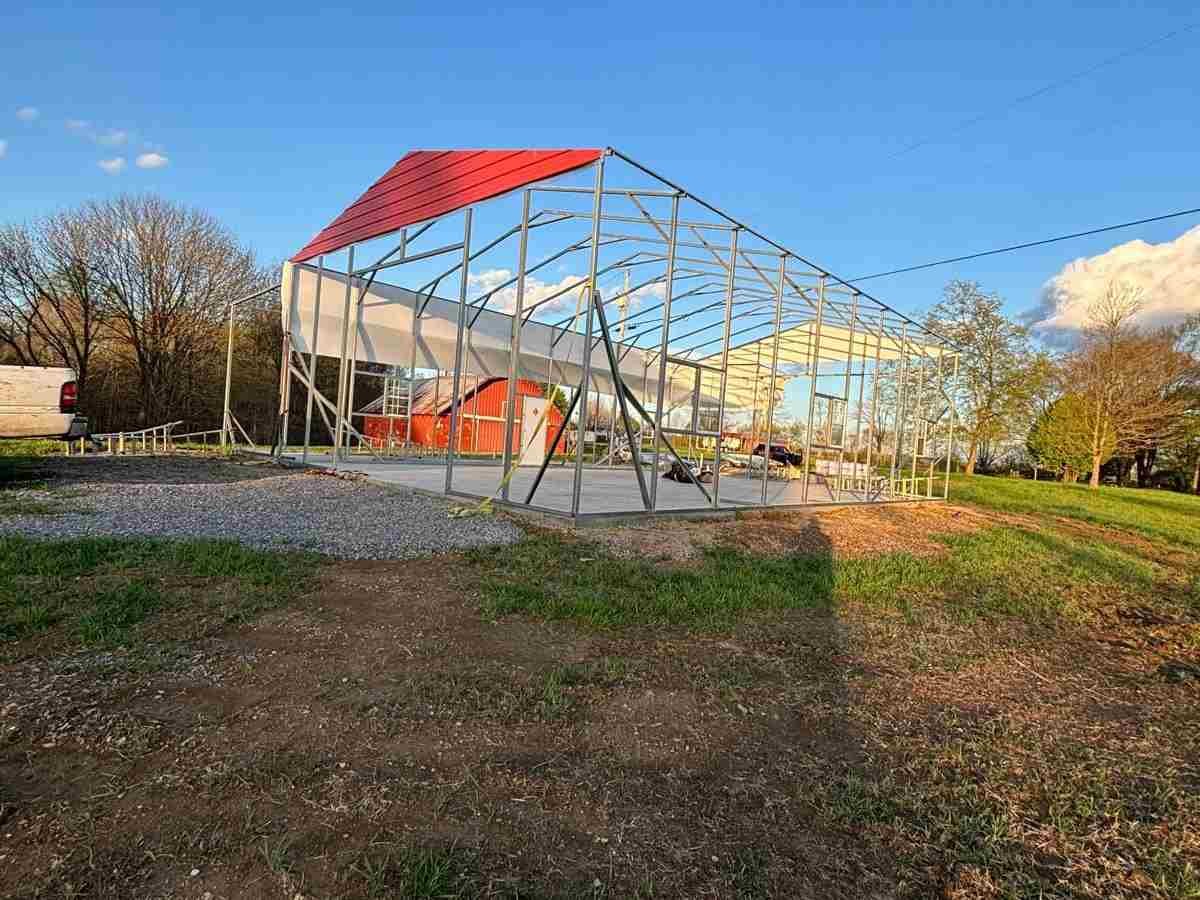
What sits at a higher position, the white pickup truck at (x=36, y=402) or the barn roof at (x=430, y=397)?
the barn roof at (x=430, y=397)

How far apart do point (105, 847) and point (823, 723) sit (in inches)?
98.3

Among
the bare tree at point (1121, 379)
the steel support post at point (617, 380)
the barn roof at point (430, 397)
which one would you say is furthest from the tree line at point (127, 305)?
the bare tree at point (1121, 379)

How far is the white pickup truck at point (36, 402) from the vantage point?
8078mm

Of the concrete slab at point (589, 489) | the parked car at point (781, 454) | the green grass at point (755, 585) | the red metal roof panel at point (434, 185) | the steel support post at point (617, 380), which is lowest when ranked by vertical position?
the green grass at point (755, 585)

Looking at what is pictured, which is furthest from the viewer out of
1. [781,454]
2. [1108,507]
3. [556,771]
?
[781,454]

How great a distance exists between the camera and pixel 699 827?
1895mm

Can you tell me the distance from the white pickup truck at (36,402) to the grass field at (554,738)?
18.5 ft

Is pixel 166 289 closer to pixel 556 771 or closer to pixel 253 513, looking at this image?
pixel 253 513

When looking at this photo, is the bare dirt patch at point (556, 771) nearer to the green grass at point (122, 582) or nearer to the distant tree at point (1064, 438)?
the green grass at point (122, 582)

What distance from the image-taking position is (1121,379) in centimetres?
2577

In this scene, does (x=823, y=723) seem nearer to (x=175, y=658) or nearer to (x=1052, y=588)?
(x=175, y=658)

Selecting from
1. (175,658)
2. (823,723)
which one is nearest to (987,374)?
(823,723)

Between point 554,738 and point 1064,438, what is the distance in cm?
3325

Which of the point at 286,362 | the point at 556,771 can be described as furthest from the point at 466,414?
the point at 556,771
